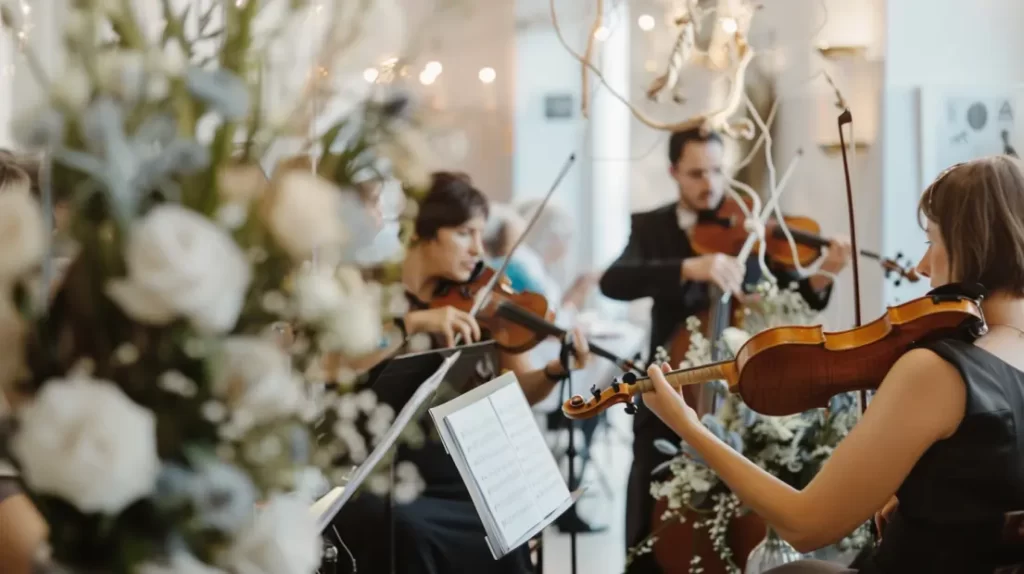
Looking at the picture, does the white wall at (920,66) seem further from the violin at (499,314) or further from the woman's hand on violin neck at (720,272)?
the violin at (499,314)

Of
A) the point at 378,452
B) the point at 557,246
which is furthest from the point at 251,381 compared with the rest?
the point at 557,246

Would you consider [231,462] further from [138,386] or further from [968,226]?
[968,226]

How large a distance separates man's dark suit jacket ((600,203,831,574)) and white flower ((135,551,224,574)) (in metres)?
2.22

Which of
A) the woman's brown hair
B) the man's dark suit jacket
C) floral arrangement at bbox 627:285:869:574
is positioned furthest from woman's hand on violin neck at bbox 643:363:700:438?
the man's dark suit jacket

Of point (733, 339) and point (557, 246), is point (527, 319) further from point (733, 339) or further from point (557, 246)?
point (557, 246)

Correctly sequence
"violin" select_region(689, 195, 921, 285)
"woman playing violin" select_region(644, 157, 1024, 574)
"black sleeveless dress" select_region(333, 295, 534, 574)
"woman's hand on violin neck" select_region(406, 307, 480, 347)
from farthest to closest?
1. "violin" select_region(689, 195, 921, 285)
2. "woman's hand on violin neck" select_region(406, 307, 480, 347)
3. "black sleeveless dress" select_region(333, 295, 534, 574)
4. "woman playing violin" select_region(644, 157, 1024, 574)

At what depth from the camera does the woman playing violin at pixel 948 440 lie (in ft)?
4.99

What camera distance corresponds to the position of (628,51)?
4059 mm

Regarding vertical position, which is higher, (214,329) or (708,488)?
(214,329)

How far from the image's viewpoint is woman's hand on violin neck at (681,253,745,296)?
2.90 meters

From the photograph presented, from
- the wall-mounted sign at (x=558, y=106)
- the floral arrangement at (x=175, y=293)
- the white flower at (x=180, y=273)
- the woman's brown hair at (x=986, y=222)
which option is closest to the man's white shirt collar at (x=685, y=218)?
the woman's brown hair at (x=986, y=222)

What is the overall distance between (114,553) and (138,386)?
0.12 m

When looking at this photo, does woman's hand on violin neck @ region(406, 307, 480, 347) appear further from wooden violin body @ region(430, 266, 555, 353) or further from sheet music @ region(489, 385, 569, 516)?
sheet music @ region(489, 385, 569, 516)

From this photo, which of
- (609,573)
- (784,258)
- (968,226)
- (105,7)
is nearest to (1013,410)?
(968,226)
